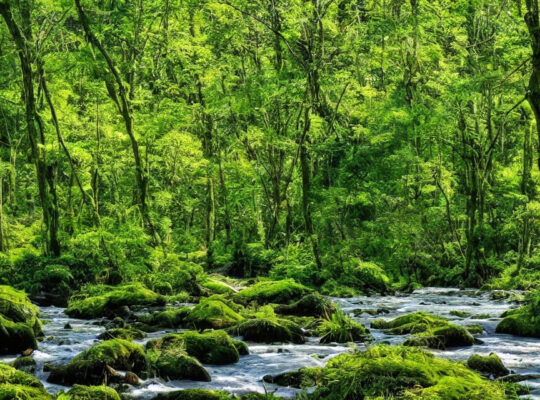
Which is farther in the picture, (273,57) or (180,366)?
(273,57)

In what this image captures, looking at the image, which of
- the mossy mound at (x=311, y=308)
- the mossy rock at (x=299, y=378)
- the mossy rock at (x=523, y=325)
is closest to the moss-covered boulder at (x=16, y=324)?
the mossy rock at (x=299, y=378)

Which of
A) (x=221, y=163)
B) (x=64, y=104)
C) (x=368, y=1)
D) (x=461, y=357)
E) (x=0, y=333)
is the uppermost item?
(x=368, y=1)

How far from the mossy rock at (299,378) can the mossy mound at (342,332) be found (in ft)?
7.96

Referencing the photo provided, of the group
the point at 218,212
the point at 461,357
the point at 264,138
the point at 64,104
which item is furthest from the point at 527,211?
the point at 64,104

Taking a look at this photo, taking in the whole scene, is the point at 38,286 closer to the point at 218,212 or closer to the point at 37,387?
the point at 37,387

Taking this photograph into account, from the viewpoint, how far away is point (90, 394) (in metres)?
6.54

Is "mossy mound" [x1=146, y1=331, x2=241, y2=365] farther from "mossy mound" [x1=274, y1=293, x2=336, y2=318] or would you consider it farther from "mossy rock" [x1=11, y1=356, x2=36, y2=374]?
"mossy mound" [x1=274, y1=293, x2=336, y2=318]

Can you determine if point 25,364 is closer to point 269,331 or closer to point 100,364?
point 100,364

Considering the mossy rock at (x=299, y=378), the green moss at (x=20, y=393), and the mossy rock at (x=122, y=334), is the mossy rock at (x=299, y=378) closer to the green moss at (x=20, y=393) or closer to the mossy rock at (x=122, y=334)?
the green moss at (x=20, y=393)

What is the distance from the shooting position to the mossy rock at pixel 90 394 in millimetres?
6457

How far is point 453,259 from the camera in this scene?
23.5 metres

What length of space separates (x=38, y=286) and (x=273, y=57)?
15.4 m

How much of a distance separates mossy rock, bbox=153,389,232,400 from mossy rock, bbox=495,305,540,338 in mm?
6518

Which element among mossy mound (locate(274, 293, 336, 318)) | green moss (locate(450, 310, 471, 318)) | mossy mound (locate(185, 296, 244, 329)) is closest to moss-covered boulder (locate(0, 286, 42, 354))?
mossy mound (locate(185, 296, 244, 329))
